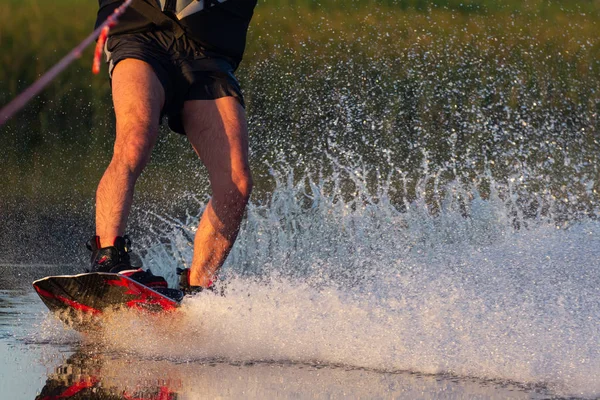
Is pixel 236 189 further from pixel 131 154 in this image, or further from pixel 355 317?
pixel 355 317

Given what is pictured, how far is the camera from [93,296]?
12.6 ft

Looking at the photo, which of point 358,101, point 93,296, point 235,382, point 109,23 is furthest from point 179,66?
point 358,101

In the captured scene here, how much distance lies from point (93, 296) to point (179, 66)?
998 millimetres

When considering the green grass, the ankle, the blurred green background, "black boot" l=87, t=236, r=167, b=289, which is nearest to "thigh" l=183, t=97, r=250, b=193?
the ankle

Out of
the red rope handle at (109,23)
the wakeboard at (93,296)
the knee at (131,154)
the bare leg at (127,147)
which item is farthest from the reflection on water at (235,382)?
the red rope handle at (109,23)

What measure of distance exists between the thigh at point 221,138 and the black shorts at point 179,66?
1.5 inches

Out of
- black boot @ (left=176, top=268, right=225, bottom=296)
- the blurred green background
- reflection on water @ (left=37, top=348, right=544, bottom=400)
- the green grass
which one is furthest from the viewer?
the green grass

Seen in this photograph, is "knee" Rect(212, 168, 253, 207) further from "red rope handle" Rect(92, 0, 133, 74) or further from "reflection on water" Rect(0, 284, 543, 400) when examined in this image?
"reflection on water" Rect(0, 284, 543, 400)

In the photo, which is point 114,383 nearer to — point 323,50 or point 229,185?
point 229,185

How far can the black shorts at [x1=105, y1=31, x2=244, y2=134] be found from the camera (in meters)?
4.32

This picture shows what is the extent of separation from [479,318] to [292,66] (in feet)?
38.7

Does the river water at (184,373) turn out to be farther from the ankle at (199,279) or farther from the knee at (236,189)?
the knee at (236,189)

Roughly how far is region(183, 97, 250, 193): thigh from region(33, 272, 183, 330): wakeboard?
23.4 inches

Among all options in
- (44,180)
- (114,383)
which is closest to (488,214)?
(114,383)
